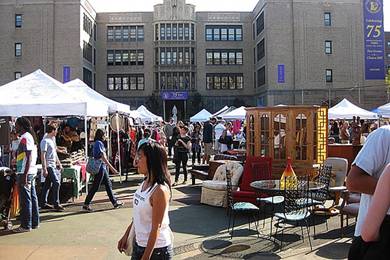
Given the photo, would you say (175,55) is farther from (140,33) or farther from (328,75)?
(328,75)

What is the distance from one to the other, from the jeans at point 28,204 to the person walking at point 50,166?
3.46 feet

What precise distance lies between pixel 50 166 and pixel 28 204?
1.69 m

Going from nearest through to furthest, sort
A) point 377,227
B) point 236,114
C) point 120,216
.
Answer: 1. point 377,227
2. point 120,216
3. point 236,114

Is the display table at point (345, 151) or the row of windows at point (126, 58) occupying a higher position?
the row of windows at point (126, 58)

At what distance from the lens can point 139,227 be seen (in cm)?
352

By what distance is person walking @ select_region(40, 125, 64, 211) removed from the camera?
376 inches

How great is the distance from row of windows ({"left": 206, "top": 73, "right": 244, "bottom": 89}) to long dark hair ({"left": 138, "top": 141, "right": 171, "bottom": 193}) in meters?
59.3

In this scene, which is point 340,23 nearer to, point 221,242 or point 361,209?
point 221,242

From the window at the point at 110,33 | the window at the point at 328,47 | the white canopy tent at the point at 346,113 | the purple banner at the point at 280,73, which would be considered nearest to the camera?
the white canopy tent at the point at 346,113

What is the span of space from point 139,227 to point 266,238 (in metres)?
4.67

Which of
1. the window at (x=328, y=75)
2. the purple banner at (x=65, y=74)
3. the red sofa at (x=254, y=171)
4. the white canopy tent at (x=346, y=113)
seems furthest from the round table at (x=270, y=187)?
the window at (x=328, y=75)

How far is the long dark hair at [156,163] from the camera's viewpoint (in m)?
3.50

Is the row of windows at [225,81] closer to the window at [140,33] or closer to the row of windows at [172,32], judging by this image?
the row of windows at [172,32]

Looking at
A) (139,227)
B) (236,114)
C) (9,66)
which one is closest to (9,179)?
(139,227)
